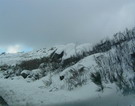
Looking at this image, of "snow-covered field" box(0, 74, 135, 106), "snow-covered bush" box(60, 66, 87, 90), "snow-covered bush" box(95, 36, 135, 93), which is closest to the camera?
"snow-covered bush" box(95, 36, 135, 93)

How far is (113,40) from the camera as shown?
25.9 metres

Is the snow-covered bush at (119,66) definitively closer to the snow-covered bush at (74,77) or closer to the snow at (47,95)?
the snow at (47,95)

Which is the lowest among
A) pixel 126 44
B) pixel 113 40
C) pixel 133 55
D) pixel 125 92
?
pixel 125 92

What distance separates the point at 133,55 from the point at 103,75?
241cm

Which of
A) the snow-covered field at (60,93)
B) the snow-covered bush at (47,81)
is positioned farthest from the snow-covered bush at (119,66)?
the snow-covered bush at (47,81)

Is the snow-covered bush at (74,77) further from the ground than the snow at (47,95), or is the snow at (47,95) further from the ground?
the snow-covered bush at (74,77)

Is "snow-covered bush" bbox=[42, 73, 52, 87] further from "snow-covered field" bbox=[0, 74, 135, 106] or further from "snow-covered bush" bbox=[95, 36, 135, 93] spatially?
"snow-covered bush" bbox=[95, 36, 135, 93]

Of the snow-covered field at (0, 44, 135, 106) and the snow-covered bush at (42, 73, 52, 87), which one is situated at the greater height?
the snow-covered bush at (42, 73, 52, 87)

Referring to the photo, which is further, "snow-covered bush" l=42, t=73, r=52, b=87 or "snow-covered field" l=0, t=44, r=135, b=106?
"snow-covered bush" l=42, t=73, r=52, b=87

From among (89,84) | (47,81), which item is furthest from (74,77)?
(47,81)

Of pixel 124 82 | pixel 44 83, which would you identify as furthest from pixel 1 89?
pixel 124 82

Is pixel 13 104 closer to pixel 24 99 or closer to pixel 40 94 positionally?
pixel 24 99


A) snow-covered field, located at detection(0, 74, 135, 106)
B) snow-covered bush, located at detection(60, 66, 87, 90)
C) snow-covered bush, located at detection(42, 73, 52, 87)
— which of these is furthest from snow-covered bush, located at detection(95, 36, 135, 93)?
snow-covered bush, located at detection(42, 73, 52, 87)

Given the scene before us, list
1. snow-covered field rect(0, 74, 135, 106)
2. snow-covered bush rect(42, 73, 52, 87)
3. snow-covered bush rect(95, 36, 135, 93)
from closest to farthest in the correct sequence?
snow-covered bush rect(95, 36, 135, 93) < snow-covered field rect(0, 74, 135, 106) < snow-covered bush rect(42, 73, 52, 87)
